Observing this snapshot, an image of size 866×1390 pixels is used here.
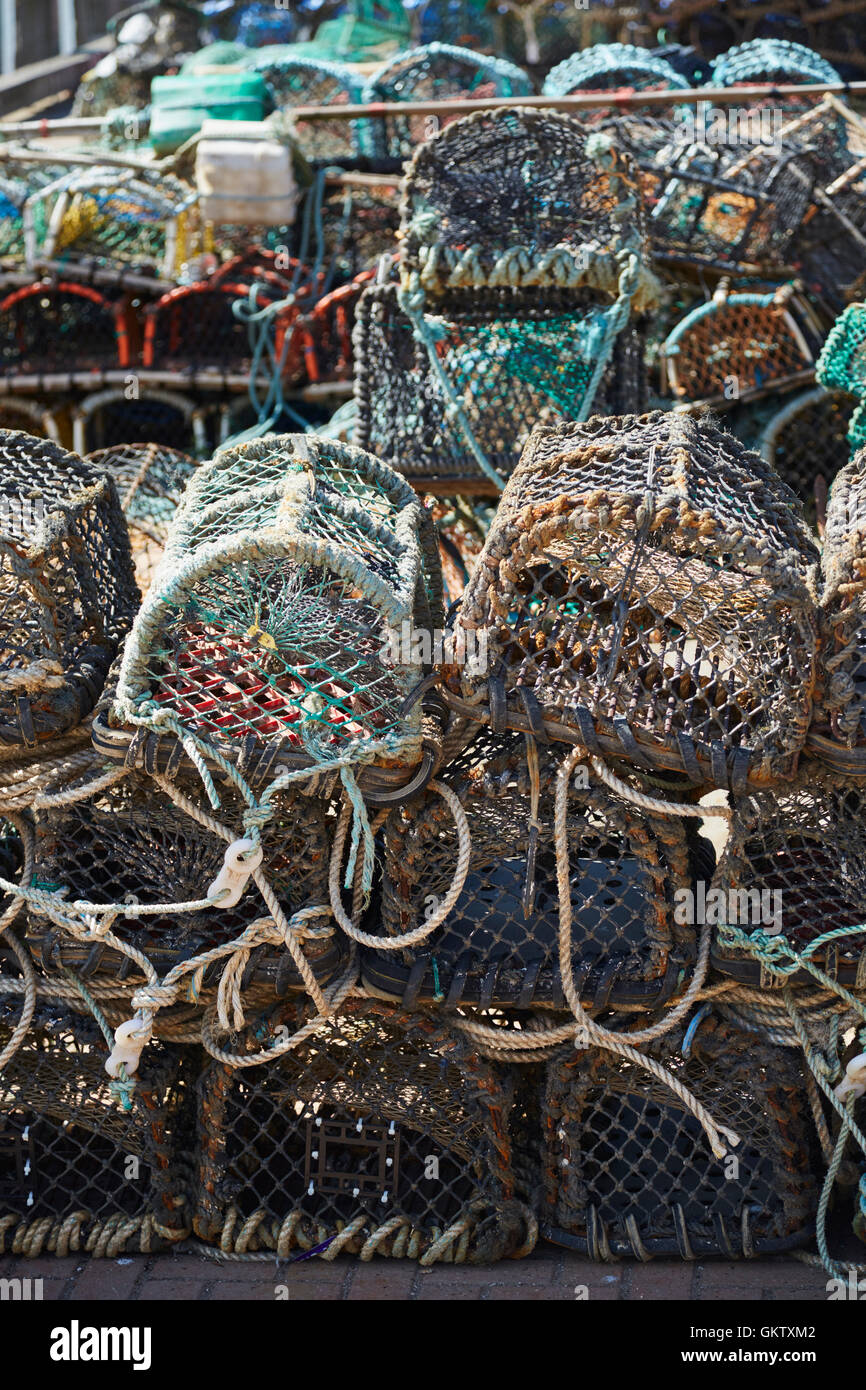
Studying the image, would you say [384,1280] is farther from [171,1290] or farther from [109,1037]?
[109,1037]

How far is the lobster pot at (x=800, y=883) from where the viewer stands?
7.83 feet

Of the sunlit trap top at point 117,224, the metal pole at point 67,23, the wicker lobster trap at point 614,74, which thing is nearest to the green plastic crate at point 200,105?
the sunlit trap top at point 117,224

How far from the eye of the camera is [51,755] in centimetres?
253

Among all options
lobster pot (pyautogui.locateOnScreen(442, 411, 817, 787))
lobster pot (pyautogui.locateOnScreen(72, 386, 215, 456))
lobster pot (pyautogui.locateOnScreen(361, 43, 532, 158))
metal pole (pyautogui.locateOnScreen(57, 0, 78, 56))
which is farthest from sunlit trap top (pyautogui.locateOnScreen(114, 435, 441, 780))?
metal pole (pyautogui.locateOnScreen(57, 0, 78, 56))

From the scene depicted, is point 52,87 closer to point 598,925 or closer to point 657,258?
point 657,258

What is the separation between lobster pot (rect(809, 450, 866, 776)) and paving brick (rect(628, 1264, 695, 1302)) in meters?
0.93

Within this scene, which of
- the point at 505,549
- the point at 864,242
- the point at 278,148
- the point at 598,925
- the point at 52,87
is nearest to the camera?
the point at 505,549

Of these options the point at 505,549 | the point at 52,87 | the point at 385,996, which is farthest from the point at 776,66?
the point at 52,87

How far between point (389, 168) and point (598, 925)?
12.9ft

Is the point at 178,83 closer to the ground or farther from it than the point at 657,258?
farther from it

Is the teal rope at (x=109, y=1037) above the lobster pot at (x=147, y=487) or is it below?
below

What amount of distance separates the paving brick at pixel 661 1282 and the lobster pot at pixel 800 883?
540 millimetres

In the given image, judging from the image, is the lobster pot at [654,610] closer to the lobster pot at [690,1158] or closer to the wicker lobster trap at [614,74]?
the lobster pot at [690,1158]

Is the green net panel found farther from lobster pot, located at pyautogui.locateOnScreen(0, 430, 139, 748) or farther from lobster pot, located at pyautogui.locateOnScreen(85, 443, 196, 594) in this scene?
lobster pot, located at pyautogui.locateOnScreen(85, 443, 196, 594)
